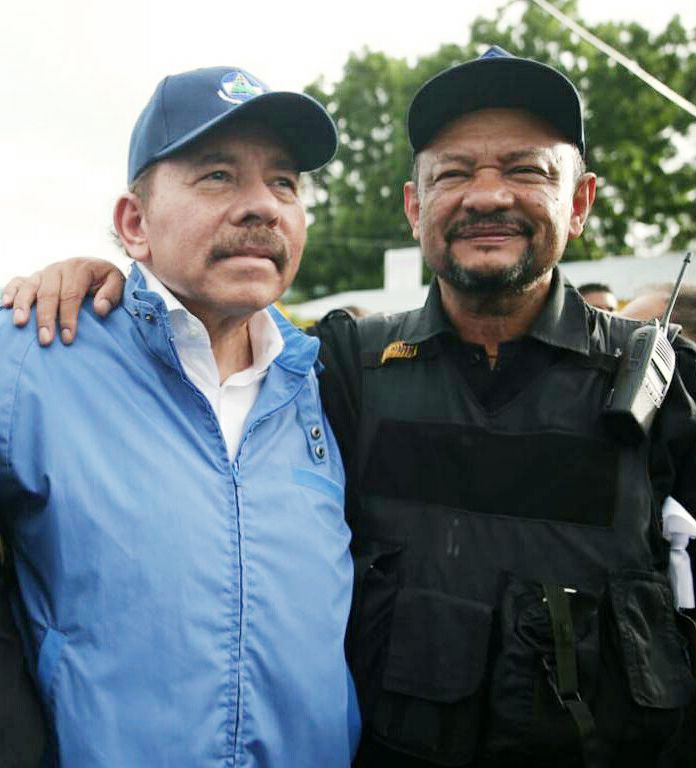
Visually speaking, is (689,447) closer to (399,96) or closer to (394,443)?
(394,443)

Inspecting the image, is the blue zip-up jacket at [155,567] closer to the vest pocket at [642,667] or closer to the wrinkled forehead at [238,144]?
the wrinkled forehead at [238,144]

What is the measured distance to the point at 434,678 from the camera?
6.56ft

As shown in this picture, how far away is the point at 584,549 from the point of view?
2002 mm

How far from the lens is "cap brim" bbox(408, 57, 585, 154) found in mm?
2148

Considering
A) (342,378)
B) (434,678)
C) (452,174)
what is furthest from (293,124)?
(434,678)

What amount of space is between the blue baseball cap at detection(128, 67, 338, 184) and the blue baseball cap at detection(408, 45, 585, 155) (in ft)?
1.11

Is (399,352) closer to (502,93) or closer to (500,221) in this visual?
(500,221)

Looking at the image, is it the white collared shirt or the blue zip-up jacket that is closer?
the blue zip-up jacket

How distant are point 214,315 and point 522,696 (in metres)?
1.20

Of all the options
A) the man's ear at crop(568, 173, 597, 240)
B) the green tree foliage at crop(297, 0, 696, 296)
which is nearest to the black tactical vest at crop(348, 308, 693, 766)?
the man's ear at crop(568, 173, 597, 240)

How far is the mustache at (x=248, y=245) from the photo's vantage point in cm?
193

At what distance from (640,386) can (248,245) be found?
1021mm

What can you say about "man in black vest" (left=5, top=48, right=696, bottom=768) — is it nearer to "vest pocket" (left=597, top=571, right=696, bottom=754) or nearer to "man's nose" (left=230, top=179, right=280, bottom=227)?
"vest pocket" (left=597, top=571, right=696, bottom=754)

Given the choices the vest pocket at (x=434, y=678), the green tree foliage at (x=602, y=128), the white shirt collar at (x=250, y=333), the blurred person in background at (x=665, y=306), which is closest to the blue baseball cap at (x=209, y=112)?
the white shirt collar at (x=250, y=333)
